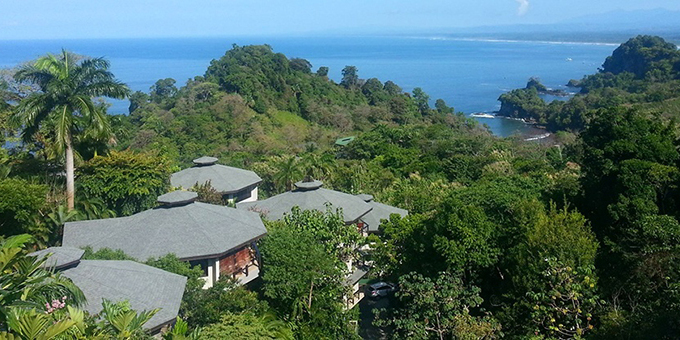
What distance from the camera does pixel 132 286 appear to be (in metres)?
12.1

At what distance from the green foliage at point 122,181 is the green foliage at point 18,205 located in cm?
368

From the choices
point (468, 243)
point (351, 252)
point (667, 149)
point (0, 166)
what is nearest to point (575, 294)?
point (468, 243)

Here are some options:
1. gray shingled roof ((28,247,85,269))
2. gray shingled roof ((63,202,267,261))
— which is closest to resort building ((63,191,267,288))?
gray shingled roof ((63,202,267,261))

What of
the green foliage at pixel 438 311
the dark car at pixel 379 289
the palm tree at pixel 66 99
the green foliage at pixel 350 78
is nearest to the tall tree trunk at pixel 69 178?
the palm tree at pixel 66 99

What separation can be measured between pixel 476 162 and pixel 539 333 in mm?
21633

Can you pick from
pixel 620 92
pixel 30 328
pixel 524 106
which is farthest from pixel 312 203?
pixel 620 92

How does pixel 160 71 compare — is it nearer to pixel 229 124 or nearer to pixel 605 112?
pixel 229 124

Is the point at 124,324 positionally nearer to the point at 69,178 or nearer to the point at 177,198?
the point at 177,198

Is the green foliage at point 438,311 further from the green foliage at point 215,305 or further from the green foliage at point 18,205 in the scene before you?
the green foliage at point 18,205

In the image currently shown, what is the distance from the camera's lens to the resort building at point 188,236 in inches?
593

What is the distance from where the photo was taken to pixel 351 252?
16.7 meters

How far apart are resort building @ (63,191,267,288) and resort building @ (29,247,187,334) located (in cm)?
198

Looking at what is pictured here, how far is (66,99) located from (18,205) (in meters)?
3.86

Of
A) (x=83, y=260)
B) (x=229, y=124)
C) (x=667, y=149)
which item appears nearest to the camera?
(x=83, y=260)
